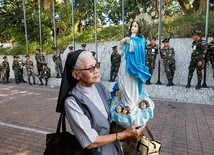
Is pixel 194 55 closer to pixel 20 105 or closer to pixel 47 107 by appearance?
pixel 47 107

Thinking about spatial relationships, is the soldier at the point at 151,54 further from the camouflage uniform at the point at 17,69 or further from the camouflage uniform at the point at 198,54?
the camouflage uniform at the point at 17,69

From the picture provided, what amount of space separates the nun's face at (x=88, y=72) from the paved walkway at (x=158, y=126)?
2681mm

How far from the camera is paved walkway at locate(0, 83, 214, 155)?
4.14 m

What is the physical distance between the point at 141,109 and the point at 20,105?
6342 millimetres

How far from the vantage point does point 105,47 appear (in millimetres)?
11438

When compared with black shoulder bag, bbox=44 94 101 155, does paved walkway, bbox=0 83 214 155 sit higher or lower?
lower

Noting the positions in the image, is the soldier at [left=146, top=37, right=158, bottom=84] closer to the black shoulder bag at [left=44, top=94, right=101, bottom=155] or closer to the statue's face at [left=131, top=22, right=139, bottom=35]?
the statue's face at [left=131, top=22, right=139, bottom=35]

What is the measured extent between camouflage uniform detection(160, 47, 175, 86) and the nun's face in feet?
23.3

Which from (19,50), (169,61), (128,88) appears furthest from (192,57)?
(19,50)

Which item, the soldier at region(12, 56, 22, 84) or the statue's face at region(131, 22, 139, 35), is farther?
the soldier at region(12, 56, 22, 84)

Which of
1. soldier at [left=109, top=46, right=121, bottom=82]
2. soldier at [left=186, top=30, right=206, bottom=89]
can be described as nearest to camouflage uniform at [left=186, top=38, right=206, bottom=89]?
soldier at [left=186, top=30, right=206, bottom=89]

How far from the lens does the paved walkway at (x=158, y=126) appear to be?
13.6ft

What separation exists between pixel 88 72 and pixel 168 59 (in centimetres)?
715

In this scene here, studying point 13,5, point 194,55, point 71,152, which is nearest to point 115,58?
point 194,55
